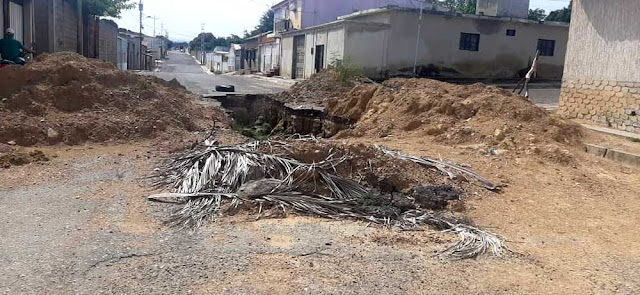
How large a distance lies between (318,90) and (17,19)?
8575 millimetres

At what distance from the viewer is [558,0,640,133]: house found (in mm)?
10984

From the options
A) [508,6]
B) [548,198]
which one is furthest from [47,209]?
[508,6]

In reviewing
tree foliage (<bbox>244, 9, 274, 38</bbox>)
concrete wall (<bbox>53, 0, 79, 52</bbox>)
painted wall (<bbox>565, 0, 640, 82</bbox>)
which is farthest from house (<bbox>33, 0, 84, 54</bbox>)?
tree foliage (<bbox>244, 9, 274, 38</bbox>)

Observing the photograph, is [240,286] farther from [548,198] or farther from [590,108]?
[590,108]

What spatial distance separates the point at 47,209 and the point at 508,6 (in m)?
29.8

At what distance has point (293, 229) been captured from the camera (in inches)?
191

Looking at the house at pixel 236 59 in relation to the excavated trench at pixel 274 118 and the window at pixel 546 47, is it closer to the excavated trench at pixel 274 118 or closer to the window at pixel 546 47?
the window at pixel 546 47

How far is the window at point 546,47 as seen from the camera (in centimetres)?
2852

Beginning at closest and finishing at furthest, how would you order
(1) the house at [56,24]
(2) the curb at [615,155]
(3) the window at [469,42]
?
(2) the curb at [615,155], (1) the house at [56,24], (3) the window at [469,42]

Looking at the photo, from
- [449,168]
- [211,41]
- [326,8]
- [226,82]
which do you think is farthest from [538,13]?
[211,41]

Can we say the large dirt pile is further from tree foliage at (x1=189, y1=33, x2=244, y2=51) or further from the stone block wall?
tree foliage at (x1=189, y1=33, x2=244, y2=51)

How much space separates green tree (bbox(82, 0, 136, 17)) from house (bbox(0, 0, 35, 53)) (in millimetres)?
7032

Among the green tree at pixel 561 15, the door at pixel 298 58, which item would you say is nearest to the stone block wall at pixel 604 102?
the door at pixel 298 58

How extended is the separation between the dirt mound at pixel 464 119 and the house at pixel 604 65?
1.80 meters
